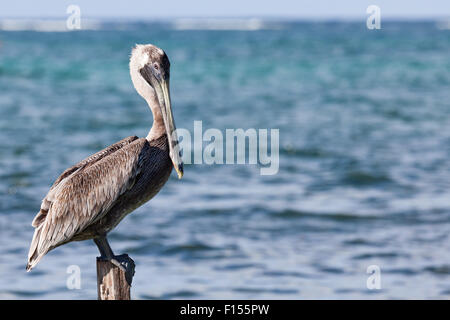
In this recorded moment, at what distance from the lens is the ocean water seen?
7.68 metres

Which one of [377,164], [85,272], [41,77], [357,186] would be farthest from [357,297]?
[41,77]

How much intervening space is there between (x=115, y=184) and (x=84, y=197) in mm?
180

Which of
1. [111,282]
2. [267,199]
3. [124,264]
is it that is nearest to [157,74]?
[124,264]

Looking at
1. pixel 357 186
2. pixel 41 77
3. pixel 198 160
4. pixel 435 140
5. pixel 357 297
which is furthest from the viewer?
pixel 41 77

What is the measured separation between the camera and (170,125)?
14.0 ft

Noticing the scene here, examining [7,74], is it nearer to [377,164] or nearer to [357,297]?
[377,164]

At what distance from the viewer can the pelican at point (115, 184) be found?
418cm

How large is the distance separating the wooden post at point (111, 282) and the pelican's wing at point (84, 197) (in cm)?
24

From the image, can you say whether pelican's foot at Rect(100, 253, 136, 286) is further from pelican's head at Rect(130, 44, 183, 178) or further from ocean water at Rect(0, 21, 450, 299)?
ocean water at Rect(0, 21, 450, 299)

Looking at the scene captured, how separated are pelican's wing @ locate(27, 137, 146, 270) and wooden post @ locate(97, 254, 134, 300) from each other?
244 millimetres

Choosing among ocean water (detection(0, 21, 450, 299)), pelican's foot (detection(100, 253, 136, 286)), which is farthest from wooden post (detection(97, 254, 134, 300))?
ocean water (detection(0, 21, 450, 299))

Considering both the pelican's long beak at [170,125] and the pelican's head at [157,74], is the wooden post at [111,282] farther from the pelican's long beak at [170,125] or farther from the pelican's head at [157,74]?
the pelican's head at [157,74]

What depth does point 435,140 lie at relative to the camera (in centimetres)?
1555
